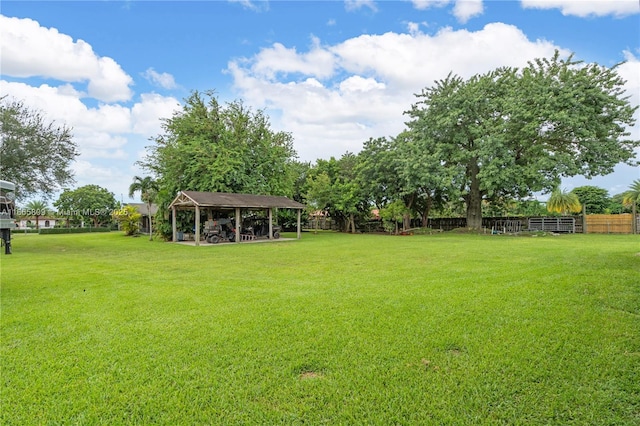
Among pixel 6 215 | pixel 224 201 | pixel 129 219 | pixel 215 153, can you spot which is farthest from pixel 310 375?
pixel 129 219

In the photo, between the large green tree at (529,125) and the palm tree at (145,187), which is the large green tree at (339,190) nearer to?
the large green tree at (529,125)

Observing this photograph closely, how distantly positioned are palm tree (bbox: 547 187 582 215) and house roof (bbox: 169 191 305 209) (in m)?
24.5

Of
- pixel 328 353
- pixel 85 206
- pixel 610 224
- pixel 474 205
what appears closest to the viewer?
pixel 328 353

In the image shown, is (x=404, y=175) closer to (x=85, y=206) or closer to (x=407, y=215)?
(x=407, y=215)

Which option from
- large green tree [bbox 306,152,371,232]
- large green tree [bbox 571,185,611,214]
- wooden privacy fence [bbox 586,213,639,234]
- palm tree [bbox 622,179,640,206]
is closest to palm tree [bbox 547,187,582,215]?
large green tree [bbox 571,185,611,214]

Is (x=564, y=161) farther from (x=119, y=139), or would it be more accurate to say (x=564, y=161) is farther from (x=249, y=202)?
(x=119, y=139)

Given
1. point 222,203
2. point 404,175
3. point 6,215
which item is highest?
point 404,175

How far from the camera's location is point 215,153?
20234 millimetres

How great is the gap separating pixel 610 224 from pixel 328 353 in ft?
82.6

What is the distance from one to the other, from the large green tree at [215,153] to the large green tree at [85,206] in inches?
1059

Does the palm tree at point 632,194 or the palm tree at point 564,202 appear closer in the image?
the palm tree at point 632,194

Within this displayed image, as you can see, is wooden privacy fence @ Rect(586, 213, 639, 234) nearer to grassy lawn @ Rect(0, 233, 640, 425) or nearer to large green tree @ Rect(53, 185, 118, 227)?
grassy lawn @ Rect(0, 233, 640, 425)

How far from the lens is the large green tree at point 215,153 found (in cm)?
2000

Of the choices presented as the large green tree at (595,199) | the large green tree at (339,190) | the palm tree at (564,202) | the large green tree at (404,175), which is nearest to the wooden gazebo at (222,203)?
the large green tree at (339,190)
